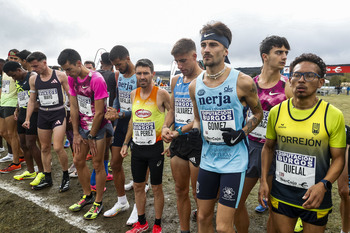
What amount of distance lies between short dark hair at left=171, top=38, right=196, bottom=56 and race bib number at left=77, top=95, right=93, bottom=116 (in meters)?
1.77

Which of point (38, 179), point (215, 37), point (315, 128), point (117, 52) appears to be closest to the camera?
point (315, 128)

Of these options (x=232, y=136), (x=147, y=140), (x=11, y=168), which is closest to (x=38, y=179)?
(x=11, y=168)

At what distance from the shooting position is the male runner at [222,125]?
230 centimetres

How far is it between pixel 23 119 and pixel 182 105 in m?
4.36

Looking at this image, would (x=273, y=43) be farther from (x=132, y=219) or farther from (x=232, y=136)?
(x=132, y=219)

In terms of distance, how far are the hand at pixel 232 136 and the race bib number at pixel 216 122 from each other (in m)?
0.08

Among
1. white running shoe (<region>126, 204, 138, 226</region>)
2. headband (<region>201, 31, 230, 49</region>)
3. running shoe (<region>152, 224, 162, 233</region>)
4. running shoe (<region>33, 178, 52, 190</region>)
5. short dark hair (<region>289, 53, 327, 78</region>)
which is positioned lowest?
running shoe (<region>33, 178, 52, 190</region>)

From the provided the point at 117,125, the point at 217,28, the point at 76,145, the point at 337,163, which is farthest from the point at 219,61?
the point at 76,145

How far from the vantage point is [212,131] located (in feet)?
7.87

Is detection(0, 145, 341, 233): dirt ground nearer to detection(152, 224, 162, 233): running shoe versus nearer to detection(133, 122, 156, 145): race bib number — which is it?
detection(152, 224, 162, 233): running shoe

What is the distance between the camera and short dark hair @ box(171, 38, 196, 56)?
10.2 feet

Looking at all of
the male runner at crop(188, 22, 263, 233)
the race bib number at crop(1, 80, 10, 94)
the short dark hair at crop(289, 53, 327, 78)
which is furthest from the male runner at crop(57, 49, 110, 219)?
the race bib number at crop(1, 80, 10, 94)

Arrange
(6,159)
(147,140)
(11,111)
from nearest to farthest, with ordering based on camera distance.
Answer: (147,140), (11,111), (6,159)

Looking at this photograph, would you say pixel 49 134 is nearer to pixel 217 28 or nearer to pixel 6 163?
pixel 6 163
